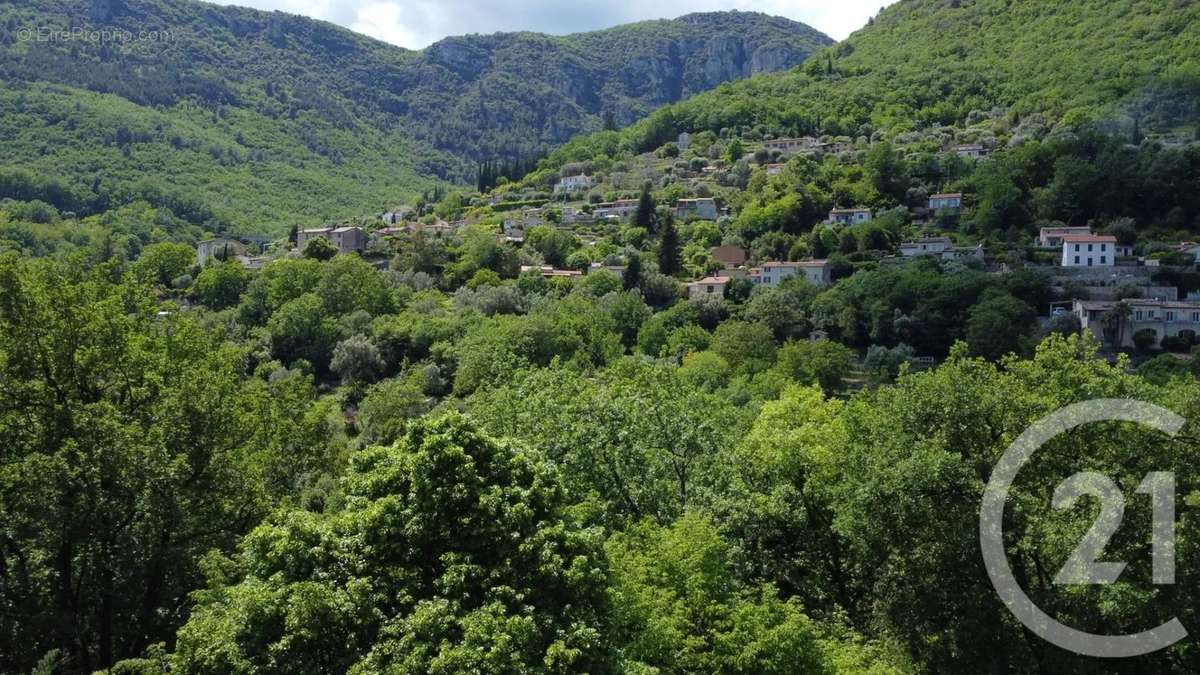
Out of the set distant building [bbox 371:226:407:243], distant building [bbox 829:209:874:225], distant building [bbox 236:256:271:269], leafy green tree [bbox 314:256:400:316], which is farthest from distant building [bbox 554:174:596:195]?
leafy green tree [bbox 314:256:400:316]

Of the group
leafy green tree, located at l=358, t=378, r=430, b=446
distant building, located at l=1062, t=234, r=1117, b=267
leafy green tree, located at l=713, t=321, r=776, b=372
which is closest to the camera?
leafy green tree, located at l=358, t=378, r=430, b=446

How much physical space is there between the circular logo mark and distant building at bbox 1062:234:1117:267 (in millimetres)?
56701

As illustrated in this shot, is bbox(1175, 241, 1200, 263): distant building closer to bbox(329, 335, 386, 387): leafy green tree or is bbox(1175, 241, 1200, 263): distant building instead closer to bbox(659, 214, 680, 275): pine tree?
bbox(659, 214, 680, 275): pine tree

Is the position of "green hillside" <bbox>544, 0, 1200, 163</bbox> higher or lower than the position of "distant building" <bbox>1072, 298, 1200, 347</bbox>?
higher

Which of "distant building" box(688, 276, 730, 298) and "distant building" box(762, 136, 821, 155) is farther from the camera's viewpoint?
"distant building" box(762, 136, 821, 155)

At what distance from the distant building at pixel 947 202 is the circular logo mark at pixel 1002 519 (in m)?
70.1

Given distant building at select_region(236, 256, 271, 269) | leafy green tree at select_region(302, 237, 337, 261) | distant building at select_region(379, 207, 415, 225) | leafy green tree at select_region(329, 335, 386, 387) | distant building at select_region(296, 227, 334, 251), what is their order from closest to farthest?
leafy green tree at select_region(329, 335, 386, 387) → leafy green tree at select_region(302, 237, 337, 261) → distant building at select_region(236, 256, 271, 269) → distant building at select_region(296, 227, 334, 251) → distant building at select_region(379, 207, 415, 225)

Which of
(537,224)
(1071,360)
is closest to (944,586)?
(1071,360)

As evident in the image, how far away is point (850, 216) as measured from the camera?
266ft

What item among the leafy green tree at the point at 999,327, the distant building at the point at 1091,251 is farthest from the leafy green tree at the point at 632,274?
the distant building at the point at 1091,251

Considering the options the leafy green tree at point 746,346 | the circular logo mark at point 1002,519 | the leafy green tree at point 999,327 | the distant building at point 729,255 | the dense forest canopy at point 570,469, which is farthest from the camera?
the distant building at point 729,255

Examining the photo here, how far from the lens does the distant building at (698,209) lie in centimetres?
9100

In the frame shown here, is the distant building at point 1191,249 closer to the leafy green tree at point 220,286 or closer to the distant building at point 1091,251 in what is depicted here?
the distant building at point 1091,251

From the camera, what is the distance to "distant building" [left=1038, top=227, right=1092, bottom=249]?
69.8 meters
